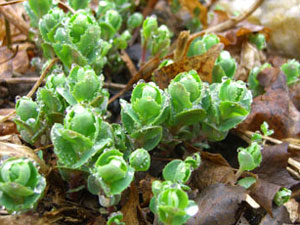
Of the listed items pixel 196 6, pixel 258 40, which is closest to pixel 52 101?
pixel 258 40

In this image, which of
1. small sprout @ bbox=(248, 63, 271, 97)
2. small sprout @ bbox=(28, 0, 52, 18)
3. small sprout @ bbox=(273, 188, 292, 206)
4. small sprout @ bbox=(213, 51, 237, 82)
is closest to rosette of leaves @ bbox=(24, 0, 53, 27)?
small sprout @ bbox=(28, 0, 52, 18)

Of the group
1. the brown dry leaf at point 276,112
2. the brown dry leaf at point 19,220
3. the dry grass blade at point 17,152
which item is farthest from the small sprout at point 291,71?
the brown dry leaf at point 19,220

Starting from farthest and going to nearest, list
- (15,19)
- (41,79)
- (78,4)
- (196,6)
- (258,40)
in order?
(196,6) → (258,40) → (15,19) → (78,4) → (41,79)

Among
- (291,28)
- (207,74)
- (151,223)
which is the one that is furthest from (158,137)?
(291,28)

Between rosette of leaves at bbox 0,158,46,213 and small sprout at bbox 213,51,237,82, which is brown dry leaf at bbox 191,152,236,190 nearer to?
small sprout at bbox 213,51,237,82

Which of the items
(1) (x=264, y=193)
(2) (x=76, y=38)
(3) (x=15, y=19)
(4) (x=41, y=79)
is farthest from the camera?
(3) (x=15, y=19)

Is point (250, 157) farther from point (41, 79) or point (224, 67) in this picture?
point (41, 79)

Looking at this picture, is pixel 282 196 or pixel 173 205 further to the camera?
pixel 282 196

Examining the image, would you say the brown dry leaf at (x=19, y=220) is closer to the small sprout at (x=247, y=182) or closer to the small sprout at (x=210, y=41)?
the small sprout at (x=247, y=182)
